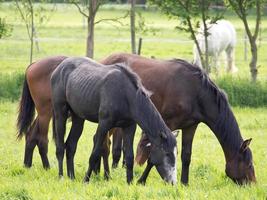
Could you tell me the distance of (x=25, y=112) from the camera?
11398 millimetres

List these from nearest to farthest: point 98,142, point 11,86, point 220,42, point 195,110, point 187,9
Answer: point 98,142 → point 195,110 → point 11,86 → point 187,9 → point 220,42

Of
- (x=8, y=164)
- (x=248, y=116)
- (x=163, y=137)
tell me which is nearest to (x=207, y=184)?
(x=163, y=137)

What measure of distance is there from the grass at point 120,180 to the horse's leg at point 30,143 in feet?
0.46

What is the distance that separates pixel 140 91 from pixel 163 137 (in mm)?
656

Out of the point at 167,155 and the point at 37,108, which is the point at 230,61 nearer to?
the point at 37,108

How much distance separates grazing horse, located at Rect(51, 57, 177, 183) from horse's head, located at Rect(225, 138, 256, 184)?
1.19m

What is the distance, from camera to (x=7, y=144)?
44.2 feet

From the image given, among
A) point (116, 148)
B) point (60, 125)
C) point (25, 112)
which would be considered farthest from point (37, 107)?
point (116, 148)

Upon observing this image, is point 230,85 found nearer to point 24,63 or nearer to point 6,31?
point 6,31

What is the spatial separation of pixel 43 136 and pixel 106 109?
235 cm

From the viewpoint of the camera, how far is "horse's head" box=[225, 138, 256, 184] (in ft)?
31.2

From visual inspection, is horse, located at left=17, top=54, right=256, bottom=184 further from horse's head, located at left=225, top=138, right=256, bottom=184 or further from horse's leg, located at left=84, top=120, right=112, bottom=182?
horse's leg, located at left=84, top=120, right=112, bottom=182

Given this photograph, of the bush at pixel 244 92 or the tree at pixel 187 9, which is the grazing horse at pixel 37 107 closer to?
the bush at pixel 244 92

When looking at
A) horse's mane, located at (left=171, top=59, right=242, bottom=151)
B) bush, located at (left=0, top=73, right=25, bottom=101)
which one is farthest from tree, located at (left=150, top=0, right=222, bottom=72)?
horse's mane, located at (left=171, top=59, right=242, bottom=151)
